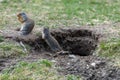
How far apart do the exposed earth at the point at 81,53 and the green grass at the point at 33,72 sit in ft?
0.54

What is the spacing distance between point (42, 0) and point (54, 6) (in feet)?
2.59

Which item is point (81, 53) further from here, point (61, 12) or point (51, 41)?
point (61, 12)

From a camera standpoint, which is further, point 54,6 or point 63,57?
point 54,6

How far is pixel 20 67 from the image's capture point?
6461 mm

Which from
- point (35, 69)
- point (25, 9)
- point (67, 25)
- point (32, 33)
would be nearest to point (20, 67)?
point (35, 69)

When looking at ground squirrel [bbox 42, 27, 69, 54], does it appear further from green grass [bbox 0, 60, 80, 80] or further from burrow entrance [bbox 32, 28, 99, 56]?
green grass [bbox 0, 60, 80, 80]

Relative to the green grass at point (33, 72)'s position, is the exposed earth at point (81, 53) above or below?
below

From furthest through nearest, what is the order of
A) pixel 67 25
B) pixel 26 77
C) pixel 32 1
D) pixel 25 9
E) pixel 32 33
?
1. pixel 32 1
2. pixel 25 9
3. pixel 67 25
4. pixel 32 33
5. pixel 26 77

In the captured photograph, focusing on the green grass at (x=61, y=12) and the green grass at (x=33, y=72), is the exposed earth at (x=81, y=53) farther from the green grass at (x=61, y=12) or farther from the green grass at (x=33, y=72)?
the green grass at (x=61, y=12)

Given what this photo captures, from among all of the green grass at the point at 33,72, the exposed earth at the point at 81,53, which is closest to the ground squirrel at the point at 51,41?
the exposed earth at the point at 81,53

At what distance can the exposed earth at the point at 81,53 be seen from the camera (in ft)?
21.1

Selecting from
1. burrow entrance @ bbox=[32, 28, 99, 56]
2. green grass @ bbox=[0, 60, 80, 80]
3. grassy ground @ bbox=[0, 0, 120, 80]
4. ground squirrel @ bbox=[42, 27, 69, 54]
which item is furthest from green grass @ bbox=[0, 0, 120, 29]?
green grass @ bbox=[0, 60, 80, 80]

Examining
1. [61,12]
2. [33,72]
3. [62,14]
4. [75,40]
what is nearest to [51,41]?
[75,40]

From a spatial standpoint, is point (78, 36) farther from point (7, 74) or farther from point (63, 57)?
point (7, 74)
